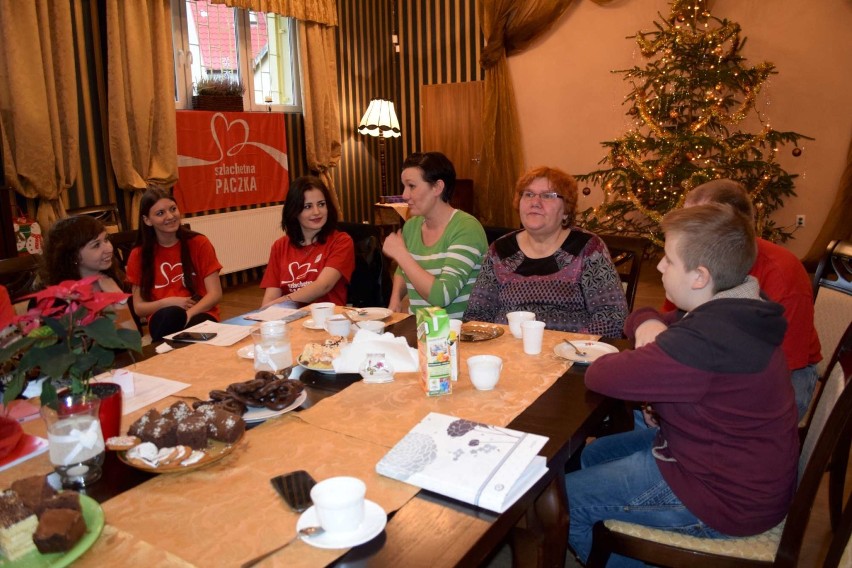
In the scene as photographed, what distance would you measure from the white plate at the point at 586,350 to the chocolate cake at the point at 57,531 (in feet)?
3.93

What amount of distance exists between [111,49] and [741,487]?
16.6 feet

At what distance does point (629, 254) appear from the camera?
249cm

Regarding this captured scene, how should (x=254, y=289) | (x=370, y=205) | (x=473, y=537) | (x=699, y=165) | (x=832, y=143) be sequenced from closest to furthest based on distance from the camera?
(x=473, y=537) → (x=699, y=165) → (x=832, y=143) → (x=254, y=289) → (x=370, y=205)

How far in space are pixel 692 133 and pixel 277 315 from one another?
405cm

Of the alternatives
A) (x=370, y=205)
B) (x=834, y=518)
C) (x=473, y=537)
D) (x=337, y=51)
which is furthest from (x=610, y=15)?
(x=473, y=537)

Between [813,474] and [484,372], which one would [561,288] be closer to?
[484,372]

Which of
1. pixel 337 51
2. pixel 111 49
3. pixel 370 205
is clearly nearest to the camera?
pixel 111 49

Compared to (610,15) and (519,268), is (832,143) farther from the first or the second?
(519,268)

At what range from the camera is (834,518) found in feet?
7.06

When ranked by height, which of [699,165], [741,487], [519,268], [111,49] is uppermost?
[111,49]

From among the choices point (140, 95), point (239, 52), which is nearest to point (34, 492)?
point (140, 95)

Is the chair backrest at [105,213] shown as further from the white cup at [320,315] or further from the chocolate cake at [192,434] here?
the chocolate cake at [192,434]

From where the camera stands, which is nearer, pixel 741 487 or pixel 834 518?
pixel 741 487

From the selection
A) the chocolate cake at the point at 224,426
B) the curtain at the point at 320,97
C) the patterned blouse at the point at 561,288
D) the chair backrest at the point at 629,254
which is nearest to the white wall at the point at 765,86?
the curtain at the point at 320,97
